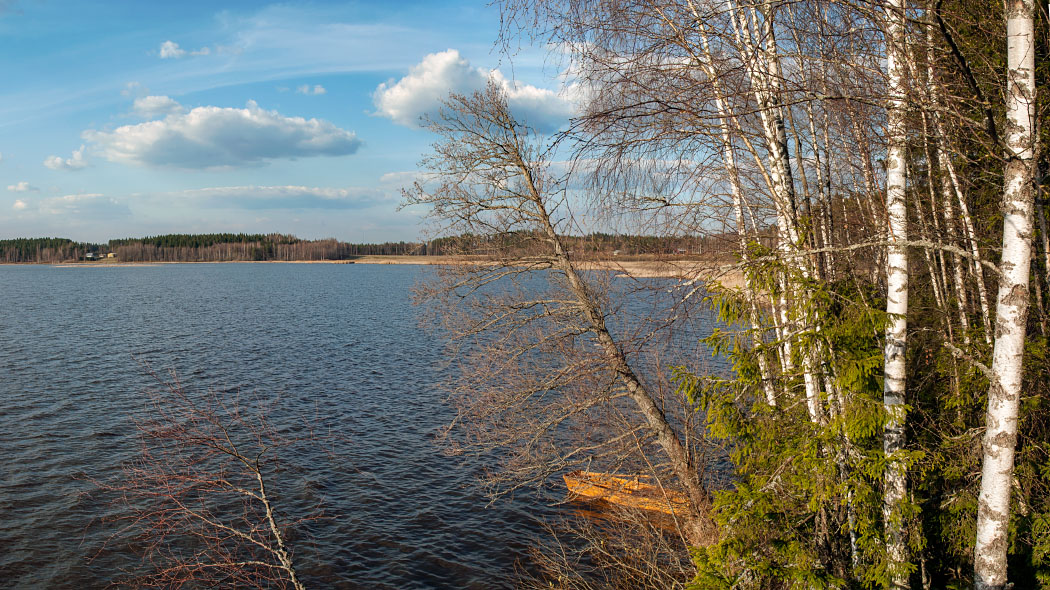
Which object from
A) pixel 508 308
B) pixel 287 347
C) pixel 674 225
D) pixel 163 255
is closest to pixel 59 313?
pixel 287 347

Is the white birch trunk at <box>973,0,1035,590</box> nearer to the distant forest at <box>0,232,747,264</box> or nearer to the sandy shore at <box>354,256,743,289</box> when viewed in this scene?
the sandy shore at <box>354,256,743,289</box>

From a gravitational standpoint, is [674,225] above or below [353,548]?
above

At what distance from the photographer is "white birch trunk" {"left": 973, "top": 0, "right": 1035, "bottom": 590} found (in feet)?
13.9

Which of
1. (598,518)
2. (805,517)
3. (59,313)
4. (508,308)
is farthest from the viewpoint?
(59,313)

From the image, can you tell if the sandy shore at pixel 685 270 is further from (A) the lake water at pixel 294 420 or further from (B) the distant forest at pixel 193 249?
(B) the distant forest at pixel 193 249

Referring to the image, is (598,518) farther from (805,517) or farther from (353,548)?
(805,517)

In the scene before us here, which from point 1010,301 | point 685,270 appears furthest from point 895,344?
point 685,270

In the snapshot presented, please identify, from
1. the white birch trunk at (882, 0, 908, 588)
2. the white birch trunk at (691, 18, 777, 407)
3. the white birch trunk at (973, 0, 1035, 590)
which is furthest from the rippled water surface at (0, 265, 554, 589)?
the white birch trunk at (973, 0, 1035, 590)

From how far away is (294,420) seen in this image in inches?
807

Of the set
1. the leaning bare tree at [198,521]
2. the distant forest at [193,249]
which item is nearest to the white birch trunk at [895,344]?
the leaning bare tree at [198,521]

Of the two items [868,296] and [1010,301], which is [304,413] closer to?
[868,296]

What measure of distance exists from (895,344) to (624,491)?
9246mm

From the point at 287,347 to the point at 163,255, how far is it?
168854 mm

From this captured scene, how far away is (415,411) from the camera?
72.2 ft
